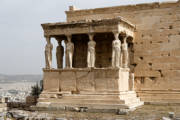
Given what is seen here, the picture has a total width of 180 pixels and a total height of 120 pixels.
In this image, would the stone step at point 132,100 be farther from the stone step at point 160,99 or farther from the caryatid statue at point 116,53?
the caryatid statue at point 116,53

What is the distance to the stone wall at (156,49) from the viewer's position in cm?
1806

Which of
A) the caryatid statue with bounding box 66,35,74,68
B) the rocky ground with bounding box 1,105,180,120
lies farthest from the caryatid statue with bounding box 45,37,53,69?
the rocky ground with bounding box 1,105,180,120

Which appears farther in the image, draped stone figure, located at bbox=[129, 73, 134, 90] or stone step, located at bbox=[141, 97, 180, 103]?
draped stone figure, located at bbox=[129, 73, 134, 90]

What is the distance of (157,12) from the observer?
18.6 metres

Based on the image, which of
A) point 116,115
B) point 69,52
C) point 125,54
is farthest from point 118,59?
point 116,115

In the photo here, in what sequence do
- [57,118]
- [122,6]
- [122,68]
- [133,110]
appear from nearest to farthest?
[57,118] → [133,110] → [122,68] → [122,6]

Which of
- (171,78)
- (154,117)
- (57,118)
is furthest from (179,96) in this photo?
(57,118)

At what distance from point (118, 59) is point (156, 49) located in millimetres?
2724

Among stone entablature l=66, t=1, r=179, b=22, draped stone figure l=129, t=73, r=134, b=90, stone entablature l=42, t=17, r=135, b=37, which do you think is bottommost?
draped stone figure l=129, t=73, r=134, b=90

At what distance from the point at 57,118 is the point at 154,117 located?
3.41m

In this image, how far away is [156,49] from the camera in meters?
18.4

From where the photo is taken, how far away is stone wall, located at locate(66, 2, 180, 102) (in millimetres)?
18062

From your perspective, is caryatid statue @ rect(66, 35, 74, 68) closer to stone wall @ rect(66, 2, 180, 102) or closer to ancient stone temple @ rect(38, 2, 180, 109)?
ancient stone temple @ rect(38, 2, 180, 109)

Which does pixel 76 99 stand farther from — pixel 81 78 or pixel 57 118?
pixel 57 118
